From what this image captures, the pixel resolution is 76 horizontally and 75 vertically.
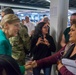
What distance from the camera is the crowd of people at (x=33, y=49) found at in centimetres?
126

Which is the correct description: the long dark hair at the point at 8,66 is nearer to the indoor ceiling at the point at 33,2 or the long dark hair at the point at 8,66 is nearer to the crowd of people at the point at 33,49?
the crowd of people at the point at 33,49

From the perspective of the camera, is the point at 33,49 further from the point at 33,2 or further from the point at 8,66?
the point at 33,2

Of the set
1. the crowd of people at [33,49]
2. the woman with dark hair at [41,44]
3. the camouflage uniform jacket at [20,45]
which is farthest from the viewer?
the woman with dark hair at [41,44]

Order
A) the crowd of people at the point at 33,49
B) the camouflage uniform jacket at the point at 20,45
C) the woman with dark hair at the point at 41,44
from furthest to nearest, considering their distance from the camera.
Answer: the woman with dark hair at the point at 41,44 < the camouflage uniform jacket at the point at 20,45 < the crowd of people at the point at 33,49

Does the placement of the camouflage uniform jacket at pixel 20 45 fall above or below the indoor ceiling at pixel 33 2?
above

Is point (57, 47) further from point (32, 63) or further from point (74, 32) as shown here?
point (74, 32)

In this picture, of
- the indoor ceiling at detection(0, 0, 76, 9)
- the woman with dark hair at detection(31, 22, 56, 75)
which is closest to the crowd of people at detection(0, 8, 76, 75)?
the woman with dark hair at detection(31, 22, 56, 75)

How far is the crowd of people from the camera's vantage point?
4.13 feet

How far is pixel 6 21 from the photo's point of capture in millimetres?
2203

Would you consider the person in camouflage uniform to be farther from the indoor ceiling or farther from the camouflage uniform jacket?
the indoor ceiling

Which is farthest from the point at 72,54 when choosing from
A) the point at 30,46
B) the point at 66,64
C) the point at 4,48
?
the point at 30,46

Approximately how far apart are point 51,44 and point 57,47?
30cm

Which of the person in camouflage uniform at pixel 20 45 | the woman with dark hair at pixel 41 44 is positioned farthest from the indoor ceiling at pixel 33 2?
the person in camouflage uniform at pixel 20 45

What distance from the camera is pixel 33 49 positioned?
12.9 ft
